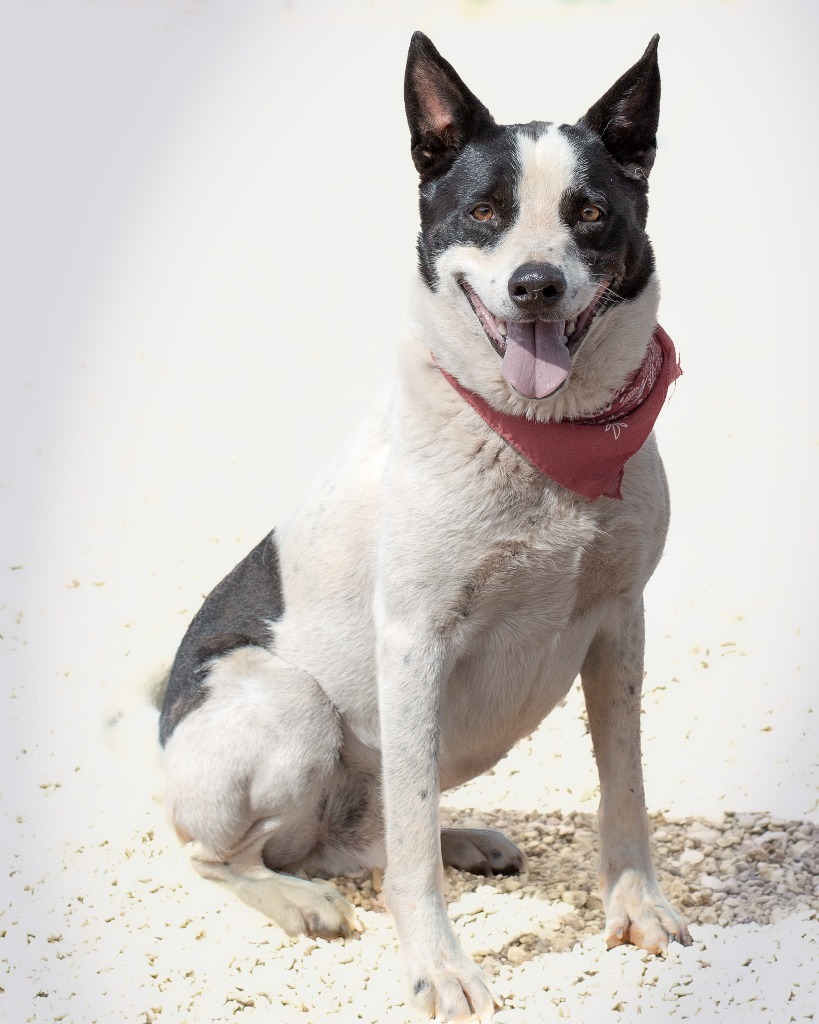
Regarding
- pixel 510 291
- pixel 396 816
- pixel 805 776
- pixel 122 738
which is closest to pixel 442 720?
pixel 396 816

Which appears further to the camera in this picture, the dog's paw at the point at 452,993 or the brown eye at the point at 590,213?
the dog's paw at the point at 452,993

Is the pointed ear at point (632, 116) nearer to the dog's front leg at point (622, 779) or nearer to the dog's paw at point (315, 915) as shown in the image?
the dog's front leg at point (622, 779)

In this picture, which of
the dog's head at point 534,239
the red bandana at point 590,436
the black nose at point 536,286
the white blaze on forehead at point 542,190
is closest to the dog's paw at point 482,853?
the red bandana at point 590,436

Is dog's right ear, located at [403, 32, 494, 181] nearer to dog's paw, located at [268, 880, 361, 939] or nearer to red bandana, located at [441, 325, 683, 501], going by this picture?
red bandana, located at [441, 325, 683, 501]

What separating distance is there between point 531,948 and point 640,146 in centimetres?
248

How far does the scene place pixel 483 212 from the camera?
12.0 ft

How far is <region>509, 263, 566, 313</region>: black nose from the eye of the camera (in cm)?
343

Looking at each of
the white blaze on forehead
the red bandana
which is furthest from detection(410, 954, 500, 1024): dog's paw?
the white blaze on forehead

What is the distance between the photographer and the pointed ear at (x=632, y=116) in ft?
12.3

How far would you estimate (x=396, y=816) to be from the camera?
3920mm

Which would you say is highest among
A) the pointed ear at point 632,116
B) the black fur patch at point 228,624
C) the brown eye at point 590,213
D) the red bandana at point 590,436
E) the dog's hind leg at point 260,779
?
the pointed ear at point 632,116

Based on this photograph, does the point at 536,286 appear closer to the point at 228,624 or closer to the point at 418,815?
the point at 418,815

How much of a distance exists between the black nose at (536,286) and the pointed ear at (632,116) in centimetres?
59

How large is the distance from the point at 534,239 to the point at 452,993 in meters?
2.15
